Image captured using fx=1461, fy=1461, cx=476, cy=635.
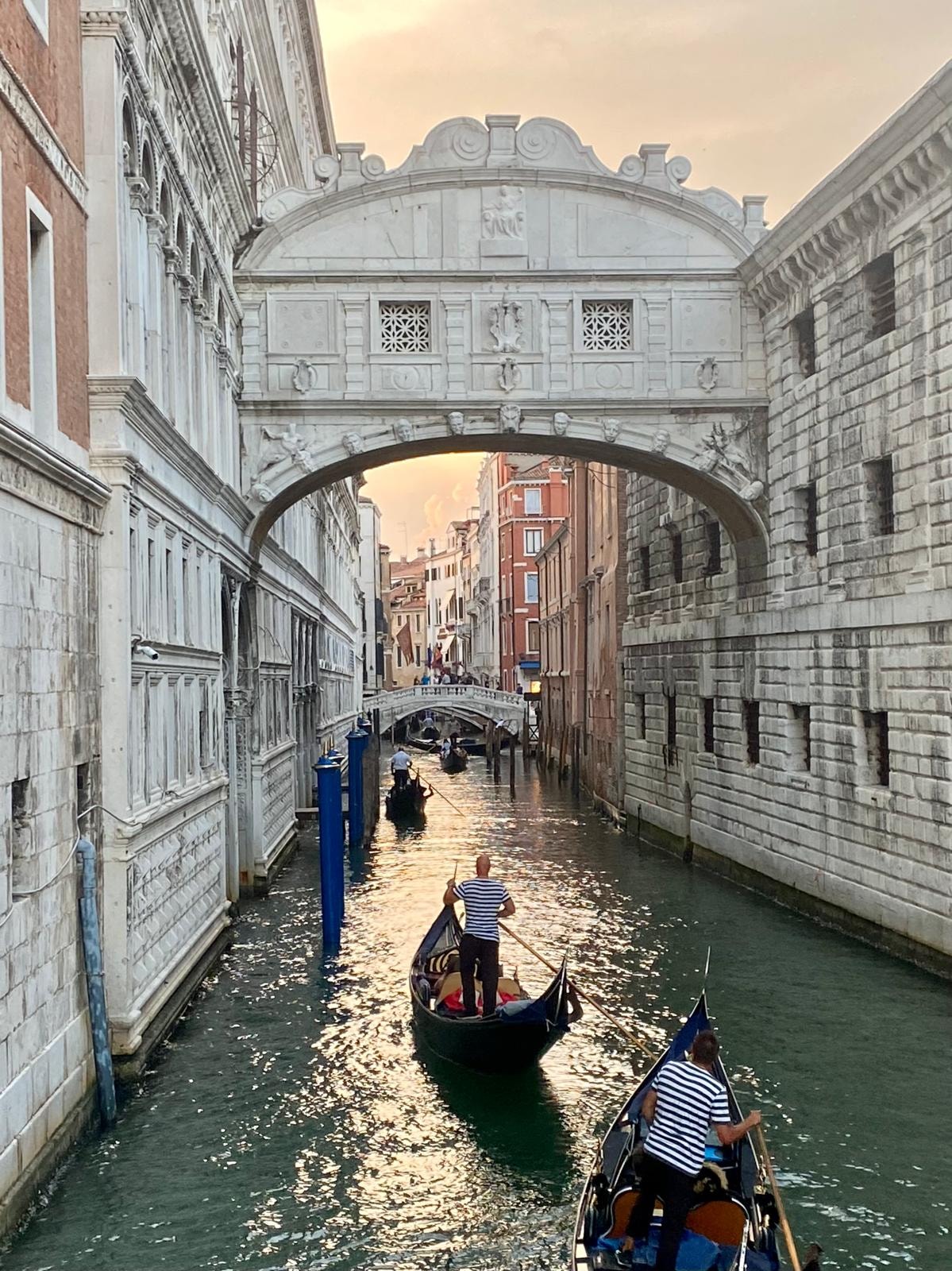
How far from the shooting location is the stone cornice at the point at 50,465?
263 inches

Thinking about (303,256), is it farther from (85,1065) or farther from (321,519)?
(321,519)

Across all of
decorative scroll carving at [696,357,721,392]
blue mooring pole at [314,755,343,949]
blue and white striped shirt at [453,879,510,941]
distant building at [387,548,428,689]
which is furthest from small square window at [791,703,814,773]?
distant building at [387,548,428,689]

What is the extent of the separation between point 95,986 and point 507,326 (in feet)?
33.2

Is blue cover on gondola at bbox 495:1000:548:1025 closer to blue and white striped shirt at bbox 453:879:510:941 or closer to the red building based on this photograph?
blue and white striped shirt at bbox 453:879:510:941

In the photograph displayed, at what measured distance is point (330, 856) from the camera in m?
14.0

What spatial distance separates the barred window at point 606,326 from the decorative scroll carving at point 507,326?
75cm

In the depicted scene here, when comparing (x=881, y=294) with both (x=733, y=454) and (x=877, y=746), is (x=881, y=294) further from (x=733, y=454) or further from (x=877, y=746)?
(x=877, y=746)

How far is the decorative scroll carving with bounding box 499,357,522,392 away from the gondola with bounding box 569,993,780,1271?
10838 millimetres

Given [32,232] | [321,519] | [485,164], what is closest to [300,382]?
[485,164]

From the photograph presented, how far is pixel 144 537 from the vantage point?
10.0 metres

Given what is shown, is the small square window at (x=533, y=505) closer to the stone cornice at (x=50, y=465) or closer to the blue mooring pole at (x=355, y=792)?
the blue mooring pole at (x=355, y=792)

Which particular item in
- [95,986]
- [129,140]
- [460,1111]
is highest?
[129,140]

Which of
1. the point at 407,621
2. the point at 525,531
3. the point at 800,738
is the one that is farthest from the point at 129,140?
the point at 407,621

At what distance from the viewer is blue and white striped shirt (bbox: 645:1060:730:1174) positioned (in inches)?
229
